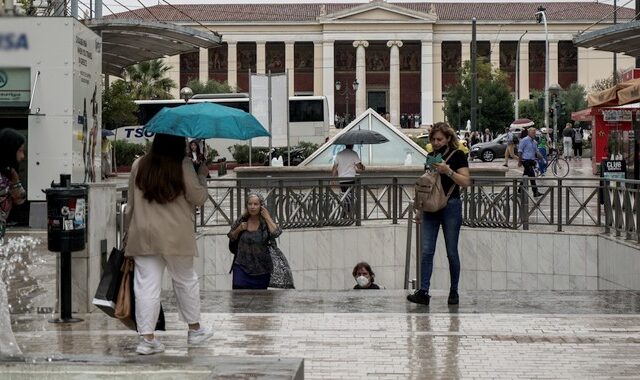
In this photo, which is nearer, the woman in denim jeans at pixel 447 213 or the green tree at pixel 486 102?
the woman in denim jeans at pixel 447 213

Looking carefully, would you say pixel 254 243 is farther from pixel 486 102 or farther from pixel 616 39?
pixel 486 102

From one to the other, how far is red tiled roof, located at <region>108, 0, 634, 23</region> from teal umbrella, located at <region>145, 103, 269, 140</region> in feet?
333

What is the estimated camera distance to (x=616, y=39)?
21547 mm

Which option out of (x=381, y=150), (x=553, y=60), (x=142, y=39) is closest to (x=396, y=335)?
(x=142, y=39)

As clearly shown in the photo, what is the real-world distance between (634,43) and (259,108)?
571 inches

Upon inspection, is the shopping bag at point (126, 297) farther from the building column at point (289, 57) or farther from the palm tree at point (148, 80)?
the building column at point (289, 57)

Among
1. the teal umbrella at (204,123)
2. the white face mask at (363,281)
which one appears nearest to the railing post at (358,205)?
the white face mask at (363,281)

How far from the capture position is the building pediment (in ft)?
373

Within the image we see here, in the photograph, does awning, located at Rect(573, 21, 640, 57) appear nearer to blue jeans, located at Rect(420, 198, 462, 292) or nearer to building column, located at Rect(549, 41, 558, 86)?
blue jeans, located at Rect(420, 198, 462, 292)

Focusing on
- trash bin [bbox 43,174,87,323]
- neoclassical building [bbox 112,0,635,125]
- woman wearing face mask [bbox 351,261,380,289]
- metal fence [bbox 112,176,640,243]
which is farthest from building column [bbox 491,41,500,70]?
trash bin [bbox 43,174,87,323]

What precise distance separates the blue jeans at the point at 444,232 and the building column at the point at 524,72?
3942 inches

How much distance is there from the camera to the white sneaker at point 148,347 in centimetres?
866

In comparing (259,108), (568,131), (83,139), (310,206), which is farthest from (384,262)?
(568,131)

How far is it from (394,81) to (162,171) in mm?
106877
